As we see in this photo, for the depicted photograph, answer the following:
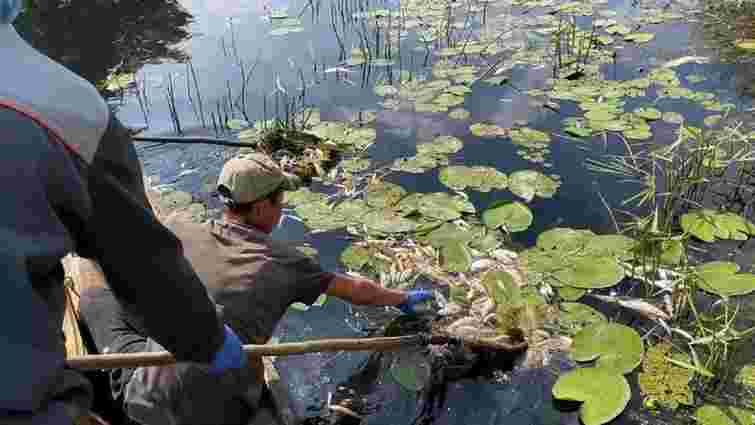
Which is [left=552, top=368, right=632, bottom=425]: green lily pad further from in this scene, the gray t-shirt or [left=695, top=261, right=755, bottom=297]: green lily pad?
the gray t-shirt

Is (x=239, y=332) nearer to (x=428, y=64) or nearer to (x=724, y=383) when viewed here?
(x=724, y=383)

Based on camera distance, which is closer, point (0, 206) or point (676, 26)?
point (0, 206)

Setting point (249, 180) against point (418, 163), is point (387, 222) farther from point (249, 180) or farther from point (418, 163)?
point (249, 180)

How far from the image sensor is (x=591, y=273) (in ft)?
11.0

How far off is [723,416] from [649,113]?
290 cm

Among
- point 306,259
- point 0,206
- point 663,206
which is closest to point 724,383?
point 663,206

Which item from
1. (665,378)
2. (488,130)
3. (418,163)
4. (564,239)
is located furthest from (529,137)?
(665,378)

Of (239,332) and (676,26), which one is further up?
(676,26)

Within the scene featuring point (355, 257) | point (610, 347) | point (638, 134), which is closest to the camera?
point (610, 347)

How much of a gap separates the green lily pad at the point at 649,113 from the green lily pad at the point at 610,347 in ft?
7.86

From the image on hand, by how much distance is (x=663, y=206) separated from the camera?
384 cm

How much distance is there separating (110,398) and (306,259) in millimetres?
1183

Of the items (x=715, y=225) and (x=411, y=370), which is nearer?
(x=411, y=370)

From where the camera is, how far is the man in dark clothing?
996mm
